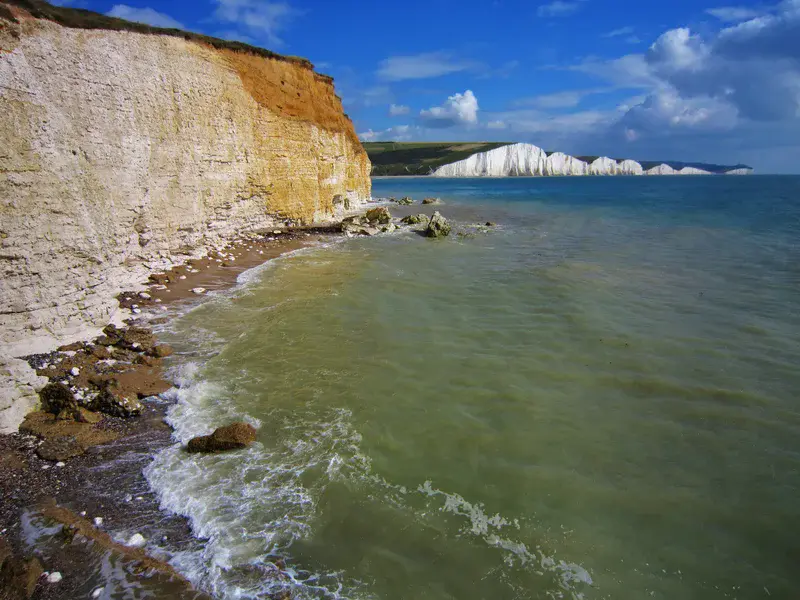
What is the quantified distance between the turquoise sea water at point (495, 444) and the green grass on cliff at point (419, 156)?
14771 centimetres

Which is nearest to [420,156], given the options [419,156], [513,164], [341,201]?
[419,156]

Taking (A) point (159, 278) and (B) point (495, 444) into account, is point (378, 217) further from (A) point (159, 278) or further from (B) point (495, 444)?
(B) point (495, 444)

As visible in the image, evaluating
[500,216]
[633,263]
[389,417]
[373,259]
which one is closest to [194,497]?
[389,417]

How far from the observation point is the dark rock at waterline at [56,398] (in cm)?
641

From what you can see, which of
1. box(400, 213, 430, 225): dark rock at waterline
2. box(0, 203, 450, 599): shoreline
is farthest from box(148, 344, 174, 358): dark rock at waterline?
box(400, 213, 430, 225): dark rock at waterline

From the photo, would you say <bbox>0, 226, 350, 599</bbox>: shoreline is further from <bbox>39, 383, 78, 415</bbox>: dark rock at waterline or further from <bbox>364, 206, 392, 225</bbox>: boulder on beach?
<bbox>364, 206, 392, 225</bbox>: boulder on beach

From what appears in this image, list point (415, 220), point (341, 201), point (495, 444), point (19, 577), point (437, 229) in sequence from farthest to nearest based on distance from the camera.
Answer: point (341, 201) → point (415, 220) → point (437, 229) → point (495, 444) → point (19, 577)

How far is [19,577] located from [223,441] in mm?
2248

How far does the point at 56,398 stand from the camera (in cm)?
647

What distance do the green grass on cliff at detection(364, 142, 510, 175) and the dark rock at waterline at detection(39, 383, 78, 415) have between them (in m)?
152

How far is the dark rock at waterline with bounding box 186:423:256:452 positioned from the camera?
5.73m

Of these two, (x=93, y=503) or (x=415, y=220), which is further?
(x=415, y=220)

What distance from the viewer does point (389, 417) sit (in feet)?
21.4

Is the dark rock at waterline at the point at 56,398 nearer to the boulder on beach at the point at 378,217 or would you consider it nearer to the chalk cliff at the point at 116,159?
the chalk cliff at the point at 116,159
